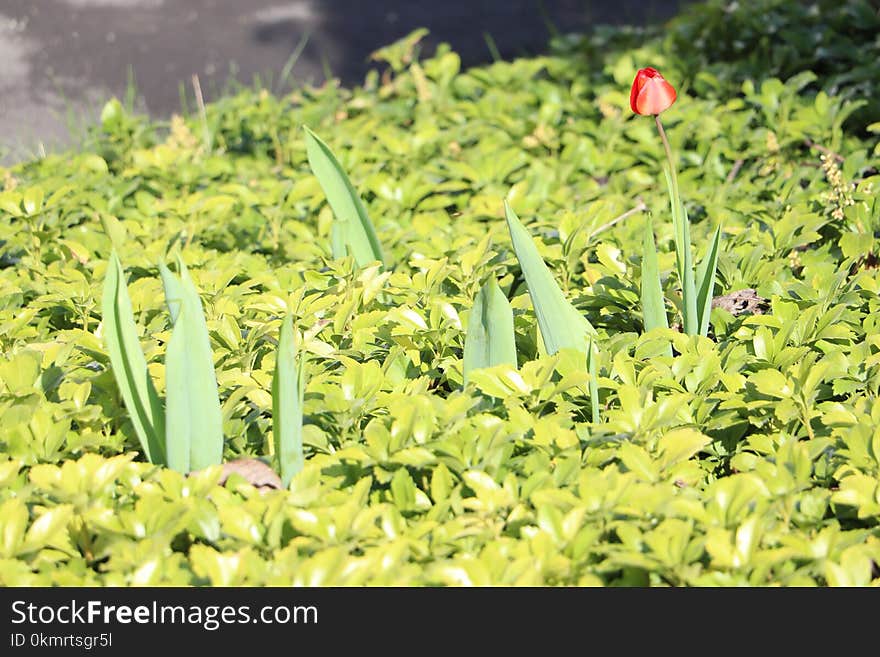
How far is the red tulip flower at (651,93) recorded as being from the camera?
2.04 meters

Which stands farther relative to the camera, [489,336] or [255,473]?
[489,336]

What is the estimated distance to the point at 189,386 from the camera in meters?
1.85

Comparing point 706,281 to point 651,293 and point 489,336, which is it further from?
point 489,336

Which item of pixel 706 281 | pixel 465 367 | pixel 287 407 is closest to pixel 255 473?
pixel 287 407

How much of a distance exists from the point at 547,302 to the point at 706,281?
39 cm

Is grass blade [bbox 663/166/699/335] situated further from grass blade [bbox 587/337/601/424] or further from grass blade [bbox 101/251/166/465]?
grass blade [bbox 101/251/166/465]

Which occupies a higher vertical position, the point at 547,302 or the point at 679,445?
the point at 547,302

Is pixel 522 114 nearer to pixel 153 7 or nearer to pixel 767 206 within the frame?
pixel 767 206

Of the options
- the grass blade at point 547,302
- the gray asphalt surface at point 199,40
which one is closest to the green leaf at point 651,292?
the grass blade at point 547,302

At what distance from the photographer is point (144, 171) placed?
3.75 meters

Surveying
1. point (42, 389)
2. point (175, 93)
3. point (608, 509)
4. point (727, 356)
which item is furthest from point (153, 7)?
point (608, 509)

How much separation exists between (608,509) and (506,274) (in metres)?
1.26

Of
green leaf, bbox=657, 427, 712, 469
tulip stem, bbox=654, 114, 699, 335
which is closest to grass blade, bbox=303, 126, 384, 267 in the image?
tulip stem, bbox=654, 114, 699, 335

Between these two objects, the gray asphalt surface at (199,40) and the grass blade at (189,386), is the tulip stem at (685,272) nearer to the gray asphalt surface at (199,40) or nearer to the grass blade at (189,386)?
the grass blade at (189,386)
